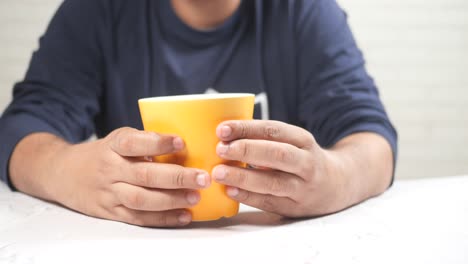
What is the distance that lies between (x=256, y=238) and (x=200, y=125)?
0.45 feet

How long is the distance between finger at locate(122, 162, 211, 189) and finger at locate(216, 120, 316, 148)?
0.16ft

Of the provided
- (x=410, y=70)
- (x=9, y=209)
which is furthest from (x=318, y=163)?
(x=410, y=70)

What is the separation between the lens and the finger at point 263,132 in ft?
1.83

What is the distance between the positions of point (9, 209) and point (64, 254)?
26cm

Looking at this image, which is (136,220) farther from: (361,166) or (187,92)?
(187,92)

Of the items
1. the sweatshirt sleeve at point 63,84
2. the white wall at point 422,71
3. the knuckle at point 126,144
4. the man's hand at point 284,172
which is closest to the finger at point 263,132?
the man's hand at point 284,172

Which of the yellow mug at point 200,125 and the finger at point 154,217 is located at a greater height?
the yellow mug at point 200,125

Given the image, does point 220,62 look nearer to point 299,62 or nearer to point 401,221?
point 299,62

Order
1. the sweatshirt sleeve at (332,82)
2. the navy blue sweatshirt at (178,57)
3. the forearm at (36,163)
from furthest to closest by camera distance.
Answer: the navy blue sweatshirt at (178,57), the sweatshirt sleeve at (332,82), the forearm at (36,163)

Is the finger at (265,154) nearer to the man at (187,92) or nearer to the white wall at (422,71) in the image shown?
the man at (187,92)

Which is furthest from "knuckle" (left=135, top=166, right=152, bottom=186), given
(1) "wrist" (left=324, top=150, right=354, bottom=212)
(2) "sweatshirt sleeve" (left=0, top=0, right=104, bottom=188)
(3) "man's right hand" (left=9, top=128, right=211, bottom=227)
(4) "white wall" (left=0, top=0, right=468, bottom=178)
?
(4) "white wall" (left=0, top=0, right=468, bottom=178)

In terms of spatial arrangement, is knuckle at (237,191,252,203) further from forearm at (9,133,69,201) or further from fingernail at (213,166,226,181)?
forearm at (9,133,69,201)

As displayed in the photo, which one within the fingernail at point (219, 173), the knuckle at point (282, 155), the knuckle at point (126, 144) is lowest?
the fingernail at point (219, 173)

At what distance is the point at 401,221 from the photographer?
2.09 feet
